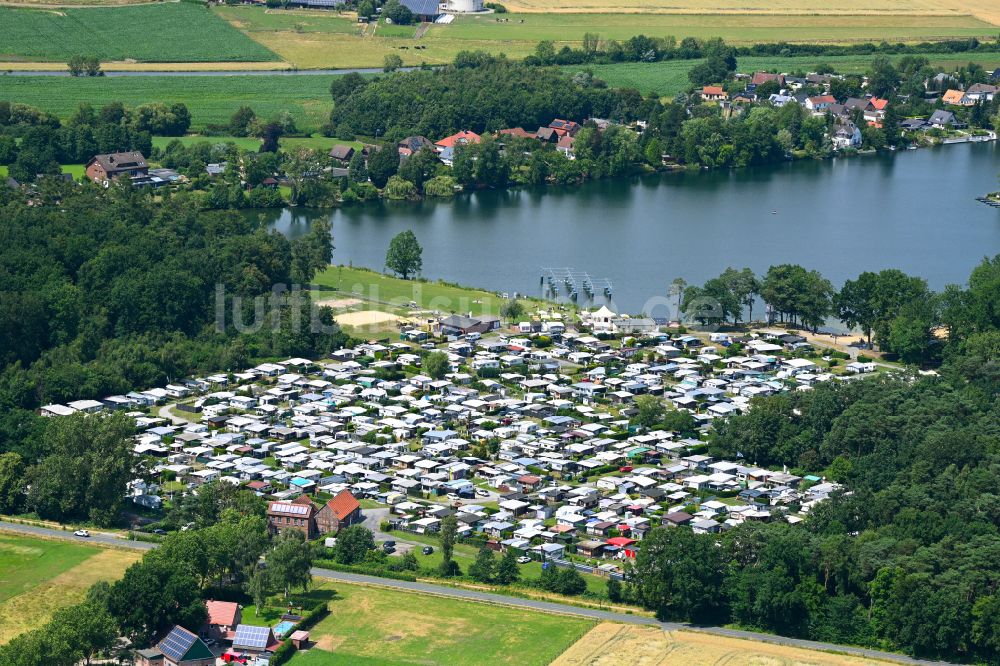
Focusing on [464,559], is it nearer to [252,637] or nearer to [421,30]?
[252,637]

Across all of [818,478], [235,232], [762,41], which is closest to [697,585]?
[818,478]

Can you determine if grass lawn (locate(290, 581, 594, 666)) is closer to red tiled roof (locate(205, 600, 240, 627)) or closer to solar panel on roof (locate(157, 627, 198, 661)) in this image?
red tiled roof (locate(205, 600, 240, 627))

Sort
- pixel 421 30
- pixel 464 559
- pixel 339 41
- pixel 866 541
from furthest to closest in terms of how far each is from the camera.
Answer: pixel 421 30 < pixel 339 41 < pixel 464 559 < pixel 866 541

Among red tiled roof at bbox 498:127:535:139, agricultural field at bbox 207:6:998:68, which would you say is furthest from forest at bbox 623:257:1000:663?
agricultural field at bbox 207:6:998:68

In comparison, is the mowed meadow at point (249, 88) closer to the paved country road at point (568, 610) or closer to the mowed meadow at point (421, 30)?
the mowed meadow at point (421, 30)

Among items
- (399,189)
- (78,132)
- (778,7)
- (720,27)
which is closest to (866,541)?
(399,189)

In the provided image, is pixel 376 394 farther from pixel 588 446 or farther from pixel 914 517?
pixel 914 517

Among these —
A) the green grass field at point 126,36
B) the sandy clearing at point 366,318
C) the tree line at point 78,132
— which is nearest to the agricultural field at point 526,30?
the green grass field at point 126,36
